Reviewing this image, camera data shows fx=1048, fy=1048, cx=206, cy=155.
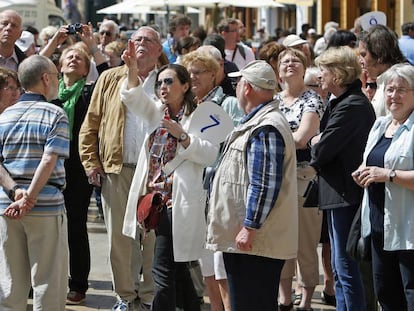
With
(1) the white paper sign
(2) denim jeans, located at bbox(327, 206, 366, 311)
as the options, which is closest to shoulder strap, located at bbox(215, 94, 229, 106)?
(2) denim jeans, located at bbox(327, 206, 366, 311)

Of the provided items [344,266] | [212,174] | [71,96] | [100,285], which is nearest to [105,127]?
[71,96]

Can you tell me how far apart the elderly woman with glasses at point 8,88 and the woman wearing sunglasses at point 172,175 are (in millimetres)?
855

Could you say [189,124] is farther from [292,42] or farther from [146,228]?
[292,42]

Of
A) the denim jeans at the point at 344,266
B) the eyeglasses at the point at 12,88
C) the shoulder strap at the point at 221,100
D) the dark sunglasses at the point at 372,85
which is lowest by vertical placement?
the denim jeans at the point at 344,266

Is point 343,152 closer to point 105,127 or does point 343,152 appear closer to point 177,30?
point 105,127

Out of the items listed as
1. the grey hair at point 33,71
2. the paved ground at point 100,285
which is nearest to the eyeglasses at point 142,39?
the grey hair at point 33,71

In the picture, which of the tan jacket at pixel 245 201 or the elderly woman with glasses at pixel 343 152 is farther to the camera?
the elderly woman with glasses at pixel 343 152

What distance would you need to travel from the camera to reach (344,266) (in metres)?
6.96

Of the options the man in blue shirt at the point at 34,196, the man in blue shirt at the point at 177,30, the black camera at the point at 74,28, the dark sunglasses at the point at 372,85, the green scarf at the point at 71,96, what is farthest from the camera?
the man in blue shirt at the point at 177,30

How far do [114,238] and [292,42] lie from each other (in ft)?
11.4

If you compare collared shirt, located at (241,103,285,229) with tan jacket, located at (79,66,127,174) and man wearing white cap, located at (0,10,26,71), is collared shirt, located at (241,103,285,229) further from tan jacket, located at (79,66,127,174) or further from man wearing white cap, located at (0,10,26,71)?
man wearing white cap, located at (0,10,26,71)

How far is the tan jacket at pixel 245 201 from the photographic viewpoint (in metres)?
6.02

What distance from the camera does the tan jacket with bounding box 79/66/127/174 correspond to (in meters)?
8.02

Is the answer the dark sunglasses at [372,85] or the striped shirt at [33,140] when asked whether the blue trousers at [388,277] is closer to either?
the dark sunglasses at [372,85]
